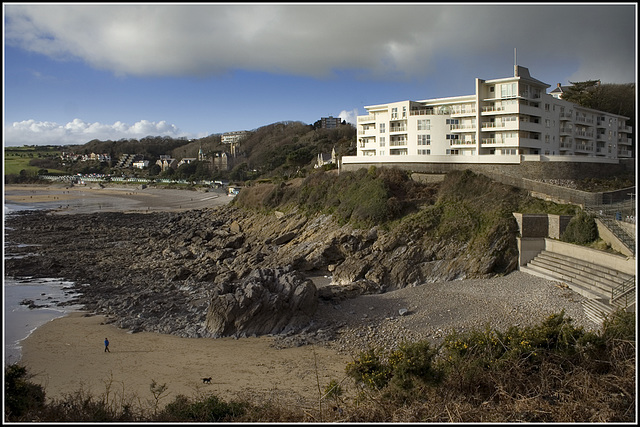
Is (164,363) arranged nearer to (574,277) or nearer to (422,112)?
(574,277)

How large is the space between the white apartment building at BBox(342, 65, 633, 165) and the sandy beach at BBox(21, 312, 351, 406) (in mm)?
18854

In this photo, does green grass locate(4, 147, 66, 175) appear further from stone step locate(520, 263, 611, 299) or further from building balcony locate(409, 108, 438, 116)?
stone step locate(520, 263, 611, 299)

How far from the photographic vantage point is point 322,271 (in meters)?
24.3

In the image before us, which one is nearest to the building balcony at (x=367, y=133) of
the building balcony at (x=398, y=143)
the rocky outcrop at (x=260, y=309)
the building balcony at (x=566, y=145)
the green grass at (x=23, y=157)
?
the building balcony at (x=398, y=143)

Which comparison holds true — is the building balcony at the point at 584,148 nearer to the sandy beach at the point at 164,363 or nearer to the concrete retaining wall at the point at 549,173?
the concrete retaining wall at the point at 549,173

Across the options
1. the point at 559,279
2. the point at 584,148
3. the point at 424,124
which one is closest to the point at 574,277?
the point at 559,279

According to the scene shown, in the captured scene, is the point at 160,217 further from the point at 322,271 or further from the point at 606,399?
the point at 606,399

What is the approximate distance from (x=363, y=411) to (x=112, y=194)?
87474mm

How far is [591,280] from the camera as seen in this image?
17281 millimetres

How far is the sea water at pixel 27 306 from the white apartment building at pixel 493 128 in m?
20.6

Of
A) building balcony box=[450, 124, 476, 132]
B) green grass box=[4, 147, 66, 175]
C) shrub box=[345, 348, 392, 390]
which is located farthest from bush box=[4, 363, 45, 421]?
green grass box=[4, 147, 66, 175]

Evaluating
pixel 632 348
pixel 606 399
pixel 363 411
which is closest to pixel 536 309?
pixel 632 348

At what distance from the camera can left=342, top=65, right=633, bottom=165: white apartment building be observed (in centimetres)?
2855

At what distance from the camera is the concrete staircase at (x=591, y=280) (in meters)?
14.7
